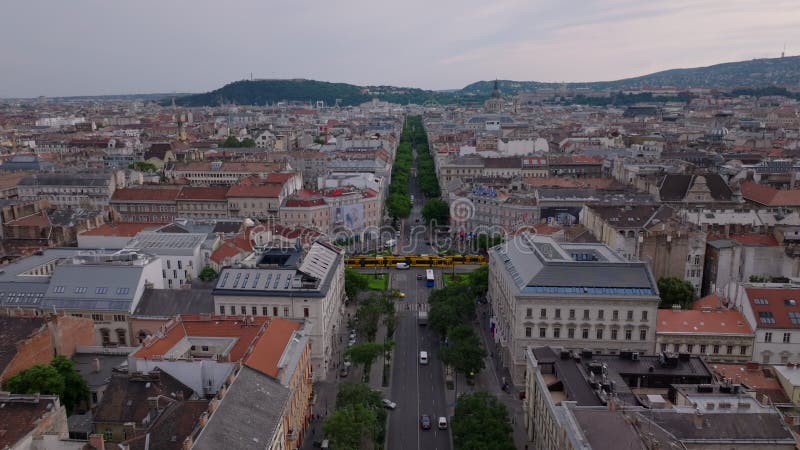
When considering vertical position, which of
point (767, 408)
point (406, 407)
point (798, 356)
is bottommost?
point (406, 407)

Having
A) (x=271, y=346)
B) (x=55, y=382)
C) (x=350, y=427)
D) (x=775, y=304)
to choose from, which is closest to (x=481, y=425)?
(x=350, y=427)

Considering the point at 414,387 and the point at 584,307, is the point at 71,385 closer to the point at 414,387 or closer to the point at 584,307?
the point at 414,387

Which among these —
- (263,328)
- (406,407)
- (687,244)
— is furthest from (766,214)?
(263,328)

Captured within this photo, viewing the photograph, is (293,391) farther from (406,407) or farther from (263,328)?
(406,407)

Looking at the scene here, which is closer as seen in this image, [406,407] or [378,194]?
[406,407]

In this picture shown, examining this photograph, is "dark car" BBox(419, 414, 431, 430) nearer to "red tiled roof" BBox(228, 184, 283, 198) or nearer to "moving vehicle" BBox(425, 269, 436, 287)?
"moving vehicle" BBox(425, 269, 436, 287)

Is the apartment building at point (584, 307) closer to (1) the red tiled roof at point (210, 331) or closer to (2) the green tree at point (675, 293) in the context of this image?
(2) the green tree at point (675, 293)
